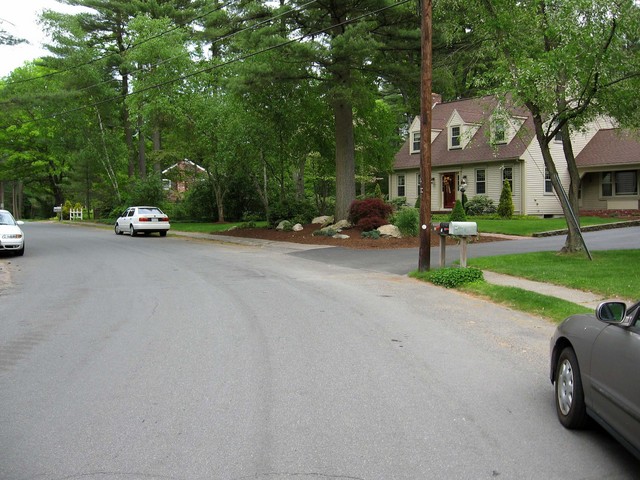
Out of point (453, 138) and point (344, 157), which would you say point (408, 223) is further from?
point (453, 138)

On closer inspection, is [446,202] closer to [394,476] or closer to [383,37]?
[383,37]

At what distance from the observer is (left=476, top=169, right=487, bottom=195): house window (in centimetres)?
3444

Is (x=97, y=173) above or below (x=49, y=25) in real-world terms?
below

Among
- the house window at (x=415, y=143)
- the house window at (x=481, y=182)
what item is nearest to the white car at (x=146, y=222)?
the house window at (x=415, y=143)

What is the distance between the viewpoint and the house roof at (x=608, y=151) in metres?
30.7

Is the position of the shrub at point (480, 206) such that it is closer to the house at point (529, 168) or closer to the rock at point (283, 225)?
the house at point (529, 168)

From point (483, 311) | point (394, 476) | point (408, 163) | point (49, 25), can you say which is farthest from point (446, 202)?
point (394, 476)

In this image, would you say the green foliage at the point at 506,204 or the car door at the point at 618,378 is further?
the green foliage at the point at 506,204

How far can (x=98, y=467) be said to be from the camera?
→ 12.8ft

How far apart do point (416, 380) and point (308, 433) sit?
69.0 inches

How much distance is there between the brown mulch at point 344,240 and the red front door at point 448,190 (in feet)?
43.1

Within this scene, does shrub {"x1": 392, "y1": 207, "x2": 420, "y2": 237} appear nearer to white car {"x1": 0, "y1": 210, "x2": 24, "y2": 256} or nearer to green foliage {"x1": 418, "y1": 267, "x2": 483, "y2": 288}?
green foliage {"x1": 418, "y1": 267, "x2": 483, "y2": 288}

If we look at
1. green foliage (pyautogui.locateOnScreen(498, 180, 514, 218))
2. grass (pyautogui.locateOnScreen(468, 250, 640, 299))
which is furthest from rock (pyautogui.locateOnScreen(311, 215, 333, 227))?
grass (pyautogui.locateOnScreen(468, 250, 640, 299))

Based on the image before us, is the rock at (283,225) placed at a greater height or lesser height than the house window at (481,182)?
lesser
